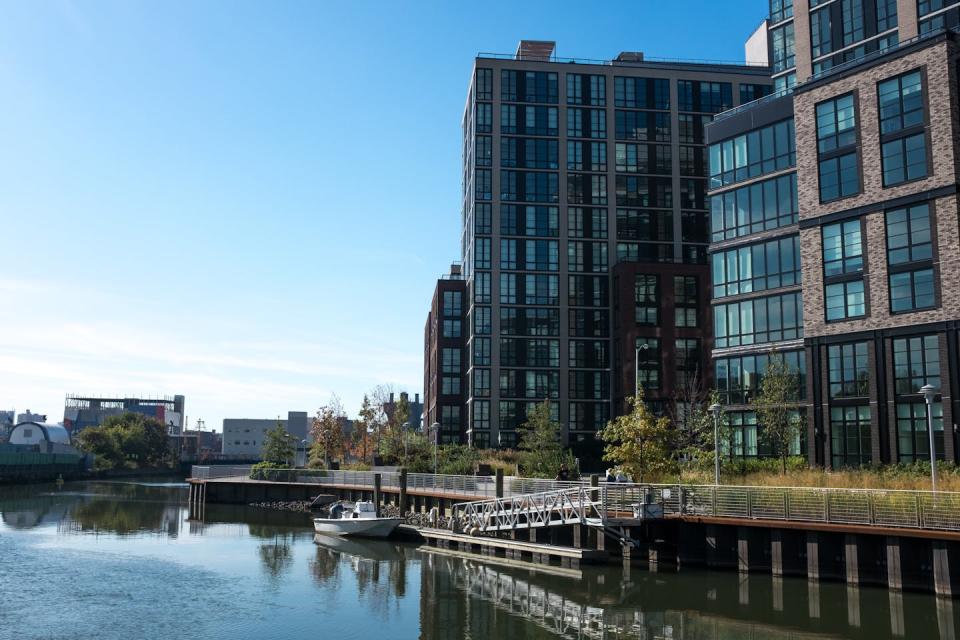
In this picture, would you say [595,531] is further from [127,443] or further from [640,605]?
[127,443]

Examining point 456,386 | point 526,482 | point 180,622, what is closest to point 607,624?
point 180,622

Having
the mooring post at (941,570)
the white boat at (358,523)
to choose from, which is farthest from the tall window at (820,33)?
the white boat at (358,523)

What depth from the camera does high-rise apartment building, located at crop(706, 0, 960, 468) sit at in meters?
42.8

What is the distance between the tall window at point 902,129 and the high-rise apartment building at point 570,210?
43.8 m

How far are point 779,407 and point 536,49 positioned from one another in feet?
205

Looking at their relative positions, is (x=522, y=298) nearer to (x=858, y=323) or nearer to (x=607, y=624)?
(x=858, y=323)

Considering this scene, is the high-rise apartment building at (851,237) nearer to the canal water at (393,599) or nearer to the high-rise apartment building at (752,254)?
the high-rise apartment building at (752,254)

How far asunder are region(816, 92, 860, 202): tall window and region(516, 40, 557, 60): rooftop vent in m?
53.6

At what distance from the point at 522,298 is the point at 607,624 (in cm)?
6481

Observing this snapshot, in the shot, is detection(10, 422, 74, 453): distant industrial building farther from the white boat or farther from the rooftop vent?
the white boat

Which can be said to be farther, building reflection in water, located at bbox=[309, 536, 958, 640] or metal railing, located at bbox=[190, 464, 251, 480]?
metal railing, located at bbox=[190, 464, 251, 480]

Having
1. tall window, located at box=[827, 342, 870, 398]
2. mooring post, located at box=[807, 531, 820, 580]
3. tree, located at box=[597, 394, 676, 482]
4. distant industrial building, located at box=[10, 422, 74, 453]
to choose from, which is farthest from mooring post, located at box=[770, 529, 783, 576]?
distant industrial building, located at box=[10, 422, 74, 453]

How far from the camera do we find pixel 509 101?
9331 cm

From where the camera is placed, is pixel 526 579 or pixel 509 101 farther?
pixel 509 101
